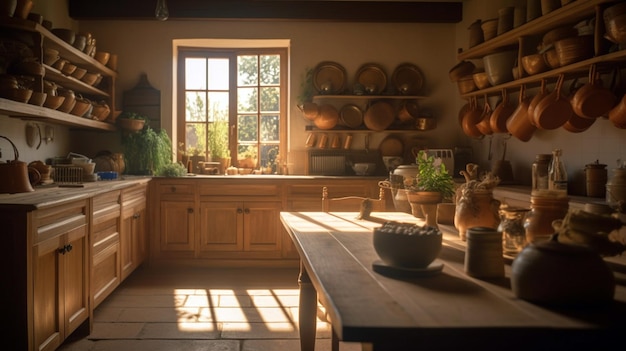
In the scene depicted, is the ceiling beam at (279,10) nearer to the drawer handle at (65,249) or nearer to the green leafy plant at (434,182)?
the drawer handle at (65,249)

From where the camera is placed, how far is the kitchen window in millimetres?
5641

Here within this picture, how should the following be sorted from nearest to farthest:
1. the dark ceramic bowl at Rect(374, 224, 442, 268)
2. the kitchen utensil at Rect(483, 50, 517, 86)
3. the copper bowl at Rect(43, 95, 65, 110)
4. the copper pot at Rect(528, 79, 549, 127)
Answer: the dark ceramic bowl at Rect(374, 224, 442, 268) → the copper pot at Rect(528, 79, 549, 127) → the copper bowl at Rect(43, 95, 65, 110) → the kitchen utensil at Rect(483, 50, 517, 86)

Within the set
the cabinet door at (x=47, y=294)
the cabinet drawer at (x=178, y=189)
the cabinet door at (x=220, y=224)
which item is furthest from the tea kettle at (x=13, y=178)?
the cabinet door at (x=220, y=224)

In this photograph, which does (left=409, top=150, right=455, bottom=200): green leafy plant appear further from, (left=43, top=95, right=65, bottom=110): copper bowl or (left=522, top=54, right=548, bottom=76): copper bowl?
(left=43, top=95, right=65, bottom=110): copper bowl

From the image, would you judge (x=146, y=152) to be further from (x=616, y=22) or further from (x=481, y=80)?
(x=616, y=22)

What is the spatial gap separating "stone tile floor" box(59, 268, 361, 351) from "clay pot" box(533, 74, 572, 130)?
1831 millimetres

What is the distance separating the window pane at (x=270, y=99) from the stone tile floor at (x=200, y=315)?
6.10 feet

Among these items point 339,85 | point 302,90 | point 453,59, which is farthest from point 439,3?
point 302,90

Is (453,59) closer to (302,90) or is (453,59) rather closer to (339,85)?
Result: (339,85)

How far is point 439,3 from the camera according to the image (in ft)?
17.6

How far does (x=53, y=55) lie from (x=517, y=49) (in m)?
3.45

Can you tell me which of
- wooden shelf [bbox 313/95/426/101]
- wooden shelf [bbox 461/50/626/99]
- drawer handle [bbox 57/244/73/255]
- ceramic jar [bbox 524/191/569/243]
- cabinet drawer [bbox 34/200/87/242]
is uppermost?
wooden shelf [bbox 313/95/426/101]

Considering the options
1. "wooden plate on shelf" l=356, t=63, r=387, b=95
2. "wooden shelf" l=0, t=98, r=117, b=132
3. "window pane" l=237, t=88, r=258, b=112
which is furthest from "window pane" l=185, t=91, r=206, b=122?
"wooden plate on shelf" l=356, t=63, r=387, b=95

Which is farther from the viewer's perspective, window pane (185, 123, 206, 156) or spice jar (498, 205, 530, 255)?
window pane (185, 123, 206, 156)
